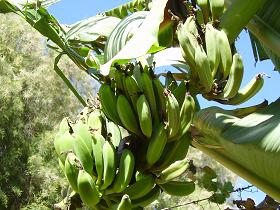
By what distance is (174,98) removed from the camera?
37.2 inches

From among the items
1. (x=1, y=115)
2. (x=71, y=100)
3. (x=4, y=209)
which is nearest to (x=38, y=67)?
(x=71, y=100)

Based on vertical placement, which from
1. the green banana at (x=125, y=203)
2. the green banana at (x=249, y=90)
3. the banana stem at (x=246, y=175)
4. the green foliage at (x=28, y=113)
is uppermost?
the green banana at (x=125, y=203)

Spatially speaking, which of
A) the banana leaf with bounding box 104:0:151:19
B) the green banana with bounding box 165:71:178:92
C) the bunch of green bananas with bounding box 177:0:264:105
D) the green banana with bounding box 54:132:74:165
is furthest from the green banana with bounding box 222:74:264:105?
the banana leaf with bounding box 104:0:151:19

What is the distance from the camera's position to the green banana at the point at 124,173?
0.91 m

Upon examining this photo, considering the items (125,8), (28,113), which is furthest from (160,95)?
(28,113)

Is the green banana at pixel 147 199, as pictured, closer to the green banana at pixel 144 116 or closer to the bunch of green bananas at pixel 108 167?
the bunch of green bananas at pixel 108 167

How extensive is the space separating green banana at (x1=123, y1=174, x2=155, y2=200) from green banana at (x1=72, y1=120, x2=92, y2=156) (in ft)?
0.31

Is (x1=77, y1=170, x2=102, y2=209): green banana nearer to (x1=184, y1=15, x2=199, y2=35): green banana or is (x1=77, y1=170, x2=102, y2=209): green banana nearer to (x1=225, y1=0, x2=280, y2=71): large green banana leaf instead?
(x1=184, y1=15, x2=199, y2=35): green banana

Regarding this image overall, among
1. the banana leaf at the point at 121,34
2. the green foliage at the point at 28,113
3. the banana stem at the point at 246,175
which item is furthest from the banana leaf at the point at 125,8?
the green foliage at the point at 28,113

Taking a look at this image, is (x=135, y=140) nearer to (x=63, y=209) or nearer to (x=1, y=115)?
(x=63, y=209)

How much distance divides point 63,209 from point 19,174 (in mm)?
7032

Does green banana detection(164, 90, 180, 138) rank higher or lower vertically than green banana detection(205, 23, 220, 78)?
lower

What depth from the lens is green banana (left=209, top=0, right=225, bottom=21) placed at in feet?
3.52

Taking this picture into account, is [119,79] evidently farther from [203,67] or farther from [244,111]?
[244,111]
